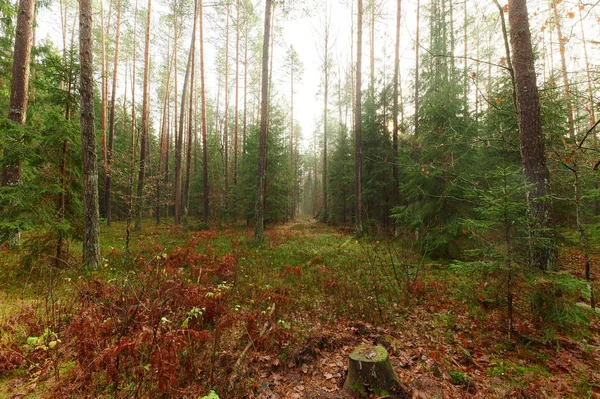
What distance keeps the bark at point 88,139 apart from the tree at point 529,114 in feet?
32.1

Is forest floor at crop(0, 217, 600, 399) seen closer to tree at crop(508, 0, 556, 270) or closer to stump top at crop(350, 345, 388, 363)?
stump top at crop(350, 345, 388, 363)

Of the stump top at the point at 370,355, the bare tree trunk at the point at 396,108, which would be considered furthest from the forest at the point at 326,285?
the bare tree trunk at the point at 396,108

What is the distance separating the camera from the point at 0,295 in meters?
4.71

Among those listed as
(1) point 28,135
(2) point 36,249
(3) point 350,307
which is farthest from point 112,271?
(3) point 350,307

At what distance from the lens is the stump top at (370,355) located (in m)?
3.07

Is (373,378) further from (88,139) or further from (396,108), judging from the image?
(396,108)

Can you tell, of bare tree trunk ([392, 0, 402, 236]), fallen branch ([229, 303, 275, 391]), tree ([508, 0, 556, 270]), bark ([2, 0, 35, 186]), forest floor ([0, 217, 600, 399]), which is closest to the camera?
forest floor ([0, 217, 600, 399])

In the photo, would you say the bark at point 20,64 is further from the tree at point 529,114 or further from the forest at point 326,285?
the tree at point 529,114

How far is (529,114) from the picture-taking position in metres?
4.66

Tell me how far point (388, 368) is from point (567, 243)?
20.7 ft

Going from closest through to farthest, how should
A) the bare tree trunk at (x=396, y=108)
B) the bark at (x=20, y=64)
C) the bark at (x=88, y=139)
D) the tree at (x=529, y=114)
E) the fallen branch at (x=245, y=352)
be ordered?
the fallen branch at (x=245, y=352), the tree at (x=529, y=114), the bark at (x=88, y=139), the bark at (x=20, y=64), the bare tree trunk at (x=396, y=108)

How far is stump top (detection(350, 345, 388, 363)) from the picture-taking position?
3.07 meters

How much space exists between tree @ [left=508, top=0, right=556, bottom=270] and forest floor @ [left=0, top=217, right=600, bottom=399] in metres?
1.52

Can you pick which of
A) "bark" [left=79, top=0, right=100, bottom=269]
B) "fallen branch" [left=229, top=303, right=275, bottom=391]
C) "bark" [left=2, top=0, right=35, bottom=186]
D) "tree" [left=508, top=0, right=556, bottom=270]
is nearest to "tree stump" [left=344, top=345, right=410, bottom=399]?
"fallen branch" [left=229, top=303, right=275, bottom=391]
